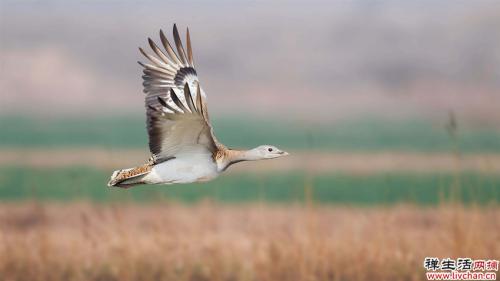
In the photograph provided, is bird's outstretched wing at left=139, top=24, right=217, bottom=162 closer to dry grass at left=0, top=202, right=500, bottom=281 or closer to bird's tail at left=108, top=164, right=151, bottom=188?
bird's tail at left=108, top=164, right=151, bottom=188

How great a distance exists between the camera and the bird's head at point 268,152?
512 centimetres

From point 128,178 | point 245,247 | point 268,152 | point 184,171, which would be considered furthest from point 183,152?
point 245,247

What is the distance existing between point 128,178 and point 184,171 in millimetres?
300

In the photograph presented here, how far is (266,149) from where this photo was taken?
5.16m

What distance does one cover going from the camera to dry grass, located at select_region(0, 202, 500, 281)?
779 cm

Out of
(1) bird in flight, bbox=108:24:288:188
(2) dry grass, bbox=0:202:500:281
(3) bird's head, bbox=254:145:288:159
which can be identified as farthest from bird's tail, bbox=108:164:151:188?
(2) dry grass, bbox=0:202:500:281

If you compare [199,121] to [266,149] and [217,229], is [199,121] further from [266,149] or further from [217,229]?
[217,229]

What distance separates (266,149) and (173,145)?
0.52m

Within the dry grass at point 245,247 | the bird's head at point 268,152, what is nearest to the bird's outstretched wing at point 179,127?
the bird's head at point 268,152

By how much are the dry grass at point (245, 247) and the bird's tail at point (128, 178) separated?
8.36 ft

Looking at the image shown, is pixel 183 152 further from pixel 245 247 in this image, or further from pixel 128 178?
pixel 245 247

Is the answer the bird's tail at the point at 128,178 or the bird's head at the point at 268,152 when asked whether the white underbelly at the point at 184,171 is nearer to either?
the bird's tail at the point at 128,178

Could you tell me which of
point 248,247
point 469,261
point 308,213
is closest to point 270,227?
point 248,247

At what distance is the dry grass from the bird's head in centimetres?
229
